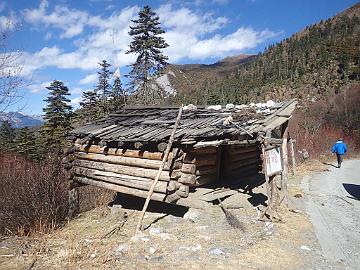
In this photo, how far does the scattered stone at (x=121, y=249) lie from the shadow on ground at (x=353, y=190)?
323 inches

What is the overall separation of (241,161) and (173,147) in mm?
4936

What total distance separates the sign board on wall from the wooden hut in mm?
287

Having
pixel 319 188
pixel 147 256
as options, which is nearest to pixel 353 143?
pixel 319 188

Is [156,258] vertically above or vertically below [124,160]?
below

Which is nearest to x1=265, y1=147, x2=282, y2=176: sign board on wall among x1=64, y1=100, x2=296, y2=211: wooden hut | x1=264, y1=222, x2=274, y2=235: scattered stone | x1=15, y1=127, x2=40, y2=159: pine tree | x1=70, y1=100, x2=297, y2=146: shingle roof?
x1=64, y1=100, x2=296, y2=211: wooden hut

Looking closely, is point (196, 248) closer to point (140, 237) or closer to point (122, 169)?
point (140, 237)

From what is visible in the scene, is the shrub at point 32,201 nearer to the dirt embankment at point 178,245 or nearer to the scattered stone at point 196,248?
the dirt embankment at point 178,245

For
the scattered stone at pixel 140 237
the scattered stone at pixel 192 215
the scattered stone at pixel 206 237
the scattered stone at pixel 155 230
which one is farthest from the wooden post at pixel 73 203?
the scattered stone at pixel 206 237

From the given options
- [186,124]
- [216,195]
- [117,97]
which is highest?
[117,97]

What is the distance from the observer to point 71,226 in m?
9.47

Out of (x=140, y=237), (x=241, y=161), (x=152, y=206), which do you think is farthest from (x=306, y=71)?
(x=140, y=237)

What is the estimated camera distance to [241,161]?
1308 centimetres

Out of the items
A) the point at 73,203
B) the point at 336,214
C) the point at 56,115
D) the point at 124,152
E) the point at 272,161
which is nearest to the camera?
the point at 272,161

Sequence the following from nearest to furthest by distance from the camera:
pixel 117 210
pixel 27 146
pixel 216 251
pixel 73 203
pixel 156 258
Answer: pixel 156 258
pixel 216 251
pixel 117 210
pixel 73 203
pixel 27 146
